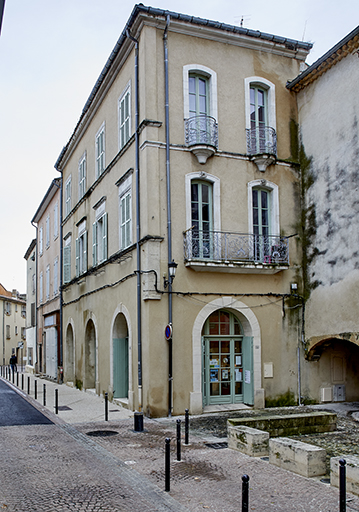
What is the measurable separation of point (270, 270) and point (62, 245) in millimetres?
14371

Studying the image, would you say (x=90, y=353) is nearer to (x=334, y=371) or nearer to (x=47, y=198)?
(x=334, y=371)

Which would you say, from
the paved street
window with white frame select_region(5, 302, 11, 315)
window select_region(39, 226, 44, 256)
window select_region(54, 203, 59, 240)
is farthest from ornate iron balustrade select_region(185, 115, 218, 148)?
window with white frame select_region(5, 302, 11, 315)

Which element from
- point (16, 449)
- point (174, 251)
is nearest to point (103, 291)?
point (174, 251)

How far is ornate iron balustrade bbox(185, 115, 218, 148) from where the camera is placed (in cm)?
1524

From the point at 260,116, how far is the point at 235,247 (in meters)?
4.50

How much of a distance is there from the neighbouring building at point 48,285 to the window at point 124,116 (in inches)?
450

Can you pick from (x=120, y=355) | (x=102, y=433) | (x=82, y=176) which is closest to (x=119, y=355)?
(x=120, y=355)

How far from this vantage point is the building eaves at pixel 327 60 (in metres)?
14.5

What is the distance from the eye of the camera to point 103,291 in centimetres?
1909

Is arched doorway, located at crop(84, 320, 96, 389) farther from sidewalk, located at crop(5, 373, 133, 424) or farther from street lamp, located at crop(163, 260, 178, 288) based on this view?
street lamp, located at crop(163, 260, 178, 288)

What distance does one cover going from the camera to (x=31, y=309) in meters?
38.6

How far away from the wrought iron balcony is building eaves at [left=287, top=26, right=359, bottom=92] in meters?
3.29

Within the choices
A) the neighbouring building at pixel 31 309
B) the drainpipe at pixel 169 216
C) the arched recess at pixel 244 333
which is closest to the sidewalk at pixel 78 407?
the drainpipe at pixel 169 216

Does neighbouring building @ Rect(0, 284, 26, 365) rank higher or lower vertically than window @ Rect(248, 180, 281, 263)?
lower
